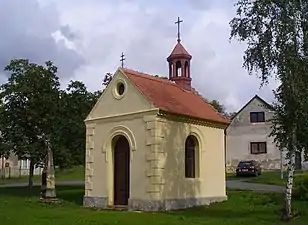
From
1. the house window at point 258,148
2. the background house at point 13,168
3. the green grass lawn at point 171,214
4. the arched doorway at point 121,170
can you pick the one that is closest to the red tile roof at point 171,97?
the arched doorway at point 121,170

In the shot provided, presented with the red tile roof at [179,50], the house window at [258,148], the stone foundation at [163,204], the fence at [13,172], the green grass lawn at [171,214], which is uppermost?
the red tile roof at [179,50]

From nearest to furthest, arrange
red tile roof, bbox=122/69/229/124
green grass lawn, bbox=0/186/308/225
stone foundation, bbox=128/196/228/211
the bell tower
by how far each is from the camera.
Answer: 1. green grass lawn, bbox=0/186/308/225
2. stone foundation, bbox=128/196/228/211
3. red tile roof, bbox=122/69/229/124
4. the bell tower

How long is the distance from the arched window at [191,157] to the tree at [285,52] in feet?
23.3

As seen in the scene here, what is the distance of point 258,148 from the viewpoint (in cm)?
5403

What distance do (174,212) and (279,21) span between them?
9.63m

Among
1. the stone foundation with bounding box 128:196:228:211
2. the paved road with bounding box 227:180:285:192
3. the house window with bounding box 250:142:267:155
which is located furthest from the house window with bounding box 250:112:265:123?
the stone foundation with bounding box 128:196:228:211

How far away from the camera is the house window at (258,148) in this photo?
53688 millimetres

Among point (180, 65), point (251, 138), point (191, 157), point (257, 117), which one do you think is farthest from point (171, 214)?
point (257, 117)

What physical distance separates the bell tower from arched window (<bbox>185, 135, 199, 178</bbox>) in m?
4.84

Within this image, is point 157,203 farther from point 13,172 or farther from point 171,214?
point 13,172

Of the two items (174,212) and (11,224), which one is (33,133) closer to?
(174,212)

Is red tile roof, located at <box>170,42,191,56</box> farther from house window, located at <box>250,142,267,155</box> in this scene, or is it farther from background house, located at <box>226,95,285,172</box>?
house window, located at <box>250,142,267,155</box>

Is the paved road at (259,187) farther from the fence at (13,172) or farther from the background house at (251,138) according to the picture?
the fence at (13,172)

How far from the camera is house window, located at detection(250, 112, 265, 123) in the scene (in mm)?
54506
